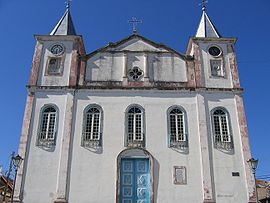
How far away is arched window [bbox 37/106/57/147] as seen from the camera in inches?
770

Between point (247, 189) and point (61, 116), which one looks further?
point (61, 116)

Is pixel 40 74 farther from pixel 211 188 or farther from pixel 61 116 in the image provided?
pixel 211 188

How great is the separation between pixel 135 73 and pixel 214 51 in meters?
5.92

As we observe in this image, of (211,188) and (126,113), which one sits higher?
(126,113)

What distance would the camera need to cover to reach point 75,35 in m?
23.3

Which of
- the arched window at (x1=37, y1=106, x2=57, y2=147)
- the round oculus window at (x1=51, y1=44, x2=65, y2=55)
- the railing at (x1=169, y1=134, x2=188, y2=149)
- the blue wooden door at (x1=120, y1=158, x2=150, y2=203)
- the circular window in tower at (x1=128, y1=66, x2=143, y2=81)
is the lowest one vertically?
the blue wooden door at (x1=120, y1=158, x2=150, y2=203)

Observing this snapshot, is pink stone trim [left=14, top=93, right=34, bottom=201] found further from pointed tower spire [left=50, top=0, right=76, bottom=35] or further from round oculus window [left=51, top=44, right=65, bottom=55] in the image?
pointed tower spire [left=50, top=0, right=76, bottom=35]

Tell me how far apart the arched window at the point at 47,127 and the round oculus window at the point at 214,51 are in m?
11.5

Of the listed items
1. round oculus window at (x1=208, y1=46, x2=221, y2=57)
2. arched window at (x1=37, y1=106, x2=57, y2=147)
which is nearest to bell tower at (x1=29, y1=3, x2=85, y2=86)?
arched window at (x1=37, y1=106, x2=57, y2=147)

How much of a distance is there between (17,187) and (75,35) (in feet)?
36.3

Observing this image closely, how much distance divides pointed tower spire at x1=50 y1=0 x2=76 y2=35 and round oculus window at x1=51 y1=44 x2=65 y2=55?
116cm

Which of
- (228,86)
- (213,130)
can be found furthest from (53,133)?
(228,86)

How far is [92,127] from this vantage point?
66.1ft

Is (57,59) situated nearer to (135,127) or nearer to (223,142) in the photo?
(135,127)
